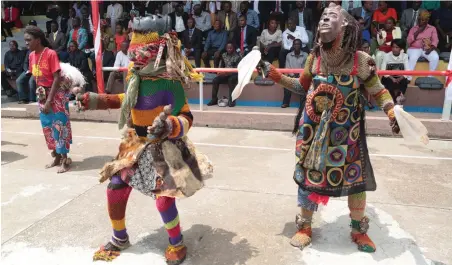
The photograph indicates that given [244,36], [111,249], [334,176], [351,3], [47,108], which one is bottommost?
[111,249]

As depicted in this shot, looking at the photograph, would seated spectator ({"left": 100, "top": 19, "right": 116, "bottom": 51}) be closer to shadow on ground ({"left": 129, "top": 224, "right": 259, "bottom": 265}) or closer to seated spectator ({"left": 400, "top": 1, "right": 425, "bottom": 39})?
seated spectator ({"left": 400, "top": 1, "right": 425, "bottom": 39})

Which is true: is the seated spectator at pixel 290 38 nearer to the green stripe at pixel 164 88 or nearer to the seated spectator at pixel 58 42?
the seated spectator at pixel 58 42

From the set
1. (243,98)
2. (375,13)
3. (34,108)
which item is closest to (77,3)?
(34,108)

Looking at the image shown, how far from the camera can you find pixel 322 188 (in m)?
3.04

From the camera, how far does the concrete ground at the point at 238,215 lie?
3.11 meters

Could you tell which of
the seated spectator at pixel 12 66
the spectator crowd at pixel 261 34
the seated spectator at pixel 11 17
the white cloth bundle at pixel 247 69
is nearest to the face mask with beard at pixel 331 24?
the white cloth bundle at pixel 247 69

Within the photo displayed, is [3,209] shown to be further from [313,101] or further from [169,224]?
[313,101]

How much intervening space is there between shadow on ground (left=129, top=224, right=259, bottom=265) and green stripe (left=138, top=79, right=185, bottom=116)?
1.11 meters

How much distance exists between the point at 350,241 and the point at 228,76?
5.69m

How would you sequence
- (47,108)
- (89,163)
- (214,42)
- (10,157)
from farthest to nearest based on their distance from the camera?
(214,42) < (10,157) < (89,163) < (47,108)

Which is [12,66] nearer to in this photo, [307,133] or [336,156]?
[307,133]

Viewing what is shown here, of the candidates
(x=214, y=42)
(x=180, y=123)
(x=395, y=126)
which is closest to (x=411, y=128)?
(x=395, y=126)

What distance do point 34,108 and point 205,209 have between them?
235 inches

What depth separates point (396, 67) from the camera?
8.10 metres
